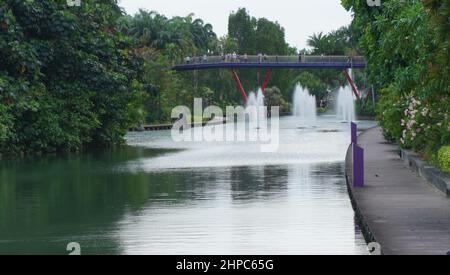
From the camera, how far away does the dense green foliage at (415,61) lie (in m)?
15.3

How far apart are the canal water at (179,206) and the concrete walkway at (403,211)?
0.43 meters

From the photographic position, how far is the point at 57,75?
4584 cm

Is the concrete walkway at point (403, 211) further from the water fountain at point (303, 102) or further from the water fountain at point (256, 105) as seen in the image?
the water fountain at point (303, 102)

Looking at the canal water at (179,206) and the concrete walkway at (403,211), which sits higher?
the concrete walkway at (403,211)

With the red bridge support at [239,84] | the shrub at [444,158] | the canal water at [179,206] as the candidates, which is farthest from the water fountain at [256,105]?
the shrub at [444,158]

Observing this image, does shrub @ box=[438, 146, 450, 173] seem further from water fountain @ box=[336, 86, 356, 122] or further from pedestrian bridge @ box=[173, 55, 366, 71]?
pedestrian bridge @ box=[173, 55, 366, 71]

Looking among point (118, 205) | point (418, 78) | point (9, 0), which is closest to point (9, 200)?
point (118, 205)

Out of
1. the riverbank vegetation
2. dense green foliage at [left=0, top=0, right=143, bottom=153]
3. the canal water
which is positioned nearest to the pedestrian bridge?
the riverbank vegetation

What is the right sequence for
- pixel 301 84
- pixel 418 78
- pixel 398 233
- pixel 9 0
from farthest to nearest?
pixel 301 84 < pixel 9 0 < pixel 418 78 < pixel 398 233

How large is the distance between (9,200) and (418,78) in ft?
34.5

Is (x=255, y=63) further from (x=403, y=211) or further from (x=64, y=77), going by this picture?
(x=403, y=211)

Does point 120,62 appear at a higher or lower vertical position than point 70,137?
higher
